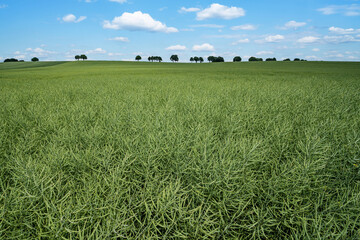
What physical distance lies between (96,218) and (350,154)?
7.56 feet

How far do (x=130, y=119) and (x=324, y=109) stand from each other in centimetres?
369

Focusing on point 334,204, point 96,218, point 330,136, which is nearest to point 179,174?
point 96,218

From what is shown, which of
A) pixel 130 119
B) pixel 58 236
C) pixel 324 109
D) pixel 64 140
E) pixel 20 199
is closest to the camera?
pixel 58 236

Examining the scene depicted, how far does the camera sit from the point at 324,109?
3.89 metres

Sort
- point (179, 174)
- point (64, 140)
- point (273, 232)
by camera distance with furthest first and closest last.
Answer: point (64, 140) < point (179, 174) < point (273, 232)

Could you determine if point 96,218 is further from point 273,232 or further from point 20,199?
point 273,232

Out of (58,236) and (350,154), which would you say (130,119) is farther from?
(350,154)

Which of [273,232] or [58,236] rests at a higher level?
[58,236]

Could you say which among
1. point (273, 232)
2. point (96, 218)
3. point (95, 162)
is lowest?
point (273, 232)

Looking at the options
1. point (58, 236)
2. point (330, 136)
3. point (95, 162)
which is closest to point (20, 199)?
point (58, 236)

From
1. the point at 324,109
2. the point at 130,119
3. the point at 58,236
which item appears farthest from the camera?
the point at 324,109

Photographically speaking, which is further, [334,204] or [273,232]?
[273,232]

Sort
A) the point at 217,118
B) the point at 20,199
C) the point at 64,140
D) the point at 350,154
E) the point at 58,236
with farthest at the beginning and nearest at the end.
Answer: the point at 217,118, the point at 64,140, the point at 350,154, the point at 20,199, the point at 58,236

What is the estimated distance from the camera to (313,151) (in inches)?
70.8
